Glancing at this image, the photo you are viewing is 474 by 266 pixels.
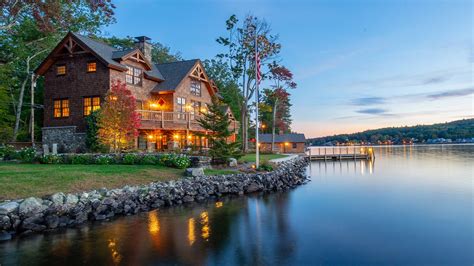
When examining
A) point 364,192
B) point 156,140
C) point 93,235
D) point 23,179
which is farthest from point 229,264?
point 156,140

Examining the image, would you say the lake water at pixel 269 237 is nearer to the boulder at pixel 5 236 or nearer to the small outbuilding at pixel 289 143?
the boulder at pixel 5 236

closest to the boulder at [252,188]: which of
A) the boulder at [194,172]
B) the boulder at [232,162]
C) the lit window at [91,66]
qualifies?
the boulder at [194,172]

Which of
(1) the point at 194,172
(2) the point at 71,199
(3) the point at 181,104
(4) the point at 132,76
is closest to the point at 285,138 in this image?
(3) the point at 181,104

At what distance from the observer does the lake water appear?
842 centimetres

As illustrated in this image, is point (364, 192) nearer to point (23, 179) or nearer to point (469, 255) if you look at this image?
point (469, 255)

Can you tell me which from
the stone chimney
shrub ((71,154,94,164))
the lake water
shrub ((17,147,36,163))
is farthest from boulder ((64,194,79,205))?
the stone chimney

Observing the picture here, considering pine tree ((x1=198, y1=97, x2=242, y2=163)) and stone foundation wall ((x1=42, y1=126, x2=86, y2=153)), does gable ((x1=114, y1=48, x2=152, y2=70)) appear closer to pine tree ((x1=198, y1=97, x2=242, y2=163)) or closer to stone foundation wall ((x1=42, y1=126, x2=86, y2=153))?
stone foundation wall ((x1=42, y1=126, x2=86, y2=153))

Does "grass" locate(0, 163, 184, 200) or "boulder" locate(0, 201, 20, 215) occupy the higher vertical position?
"grass" locate(0, 163, 184, 200)

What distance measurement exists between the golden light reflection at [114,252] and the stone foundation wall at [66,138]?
15.9 meters

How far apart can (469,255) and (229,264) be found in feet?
21.9

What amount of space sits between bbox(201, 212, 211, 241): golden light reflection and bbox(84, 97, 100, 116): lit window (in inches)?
591

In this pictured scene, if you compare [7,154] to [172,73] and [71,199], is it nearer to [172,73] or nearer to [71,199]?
[71,199]

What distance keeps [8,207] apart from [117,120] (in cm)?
1057

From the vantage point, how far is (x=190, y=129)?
26.9 metres
